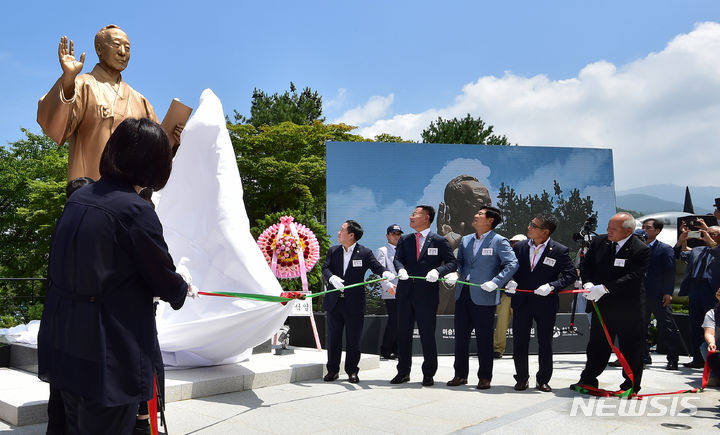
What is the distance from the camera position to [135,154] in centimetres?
213

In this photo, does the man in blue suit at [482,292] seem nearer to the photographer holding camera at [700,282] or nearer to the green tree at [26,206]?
the photographer holding camera at [700,282]

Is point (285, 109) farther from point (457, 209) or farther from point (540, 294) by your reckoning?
point (540, 294)

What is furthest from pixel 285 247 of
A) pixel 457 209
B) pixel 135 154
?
pixel 135 154

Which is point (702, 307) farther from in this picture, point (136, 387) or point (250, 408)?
point (136, 387)

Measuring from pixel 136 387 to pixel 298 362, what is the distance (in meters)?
4.70

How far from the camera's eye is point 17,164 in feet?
80.1

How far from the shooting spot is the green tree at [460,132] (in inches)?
1329

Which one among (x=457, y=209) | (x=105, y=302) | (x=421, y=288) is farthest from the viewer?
(x=457, y=209)

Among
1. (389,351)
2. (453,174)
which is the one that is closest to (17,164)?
(453,174)

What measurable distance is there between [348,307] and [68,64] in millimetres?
3477

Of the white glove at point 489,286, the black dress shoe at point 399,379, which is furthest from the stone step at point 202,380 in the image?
the white glove at point 489,286

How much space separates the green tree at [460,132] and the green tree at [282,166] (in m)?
8.29

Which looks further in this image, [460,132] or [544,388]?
[460,132]

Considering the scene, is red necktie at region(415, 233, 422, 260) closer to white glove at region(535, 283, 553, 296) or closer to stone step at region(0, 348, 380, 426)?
white glove at region(535, 283, 553, 296)
